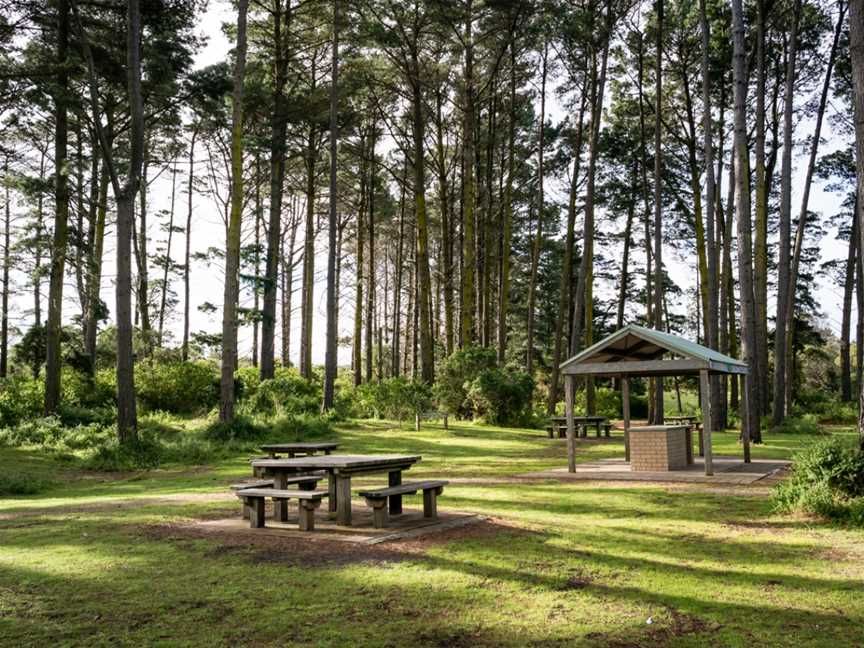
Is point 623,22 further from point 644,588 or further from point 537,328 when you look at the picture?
point 644,588

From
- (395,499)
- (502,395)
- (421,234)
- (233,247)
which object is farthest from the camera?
(421,234)

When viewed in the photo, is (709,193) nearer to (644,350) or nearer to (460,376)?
(644,350)

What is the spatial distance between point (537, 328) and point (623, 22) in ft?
72.2

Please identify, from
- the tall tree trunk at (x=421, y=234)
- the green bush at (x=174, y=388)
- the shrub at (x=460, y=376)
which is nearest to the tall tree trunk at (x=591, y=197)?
the shrub at (x=460, y=376)

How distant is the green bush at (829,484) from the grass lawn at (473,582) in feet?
1.10

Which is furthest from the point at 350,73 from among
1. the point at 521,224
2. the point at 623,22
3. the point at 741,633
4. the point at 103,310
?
the point at 741,633

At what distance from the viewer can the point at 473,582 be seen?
5547mm

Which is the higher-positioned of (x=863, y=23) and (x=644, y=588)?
(x=863, y=23)

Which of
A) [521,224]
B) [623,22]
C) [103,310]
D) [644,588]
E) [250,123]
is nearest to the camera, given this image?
[644,588]

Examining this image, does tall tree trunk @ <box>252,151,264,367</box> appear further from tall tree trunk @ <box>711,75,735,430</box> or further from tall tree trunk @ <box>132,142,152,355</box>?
tall tree trunk @ <box>711,75,735,430</box>

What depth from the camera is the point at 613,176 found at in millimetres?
34250

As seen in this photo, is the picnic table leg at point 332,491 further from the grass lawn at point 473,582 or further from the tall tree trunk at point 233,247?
the tall tree trunk at point 233,247

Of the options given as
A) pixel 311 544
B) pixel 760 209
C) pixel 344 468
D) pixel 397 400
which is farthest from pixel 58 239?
pixel 760 209

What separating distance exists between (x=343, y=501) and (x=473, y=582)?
2.85 m
